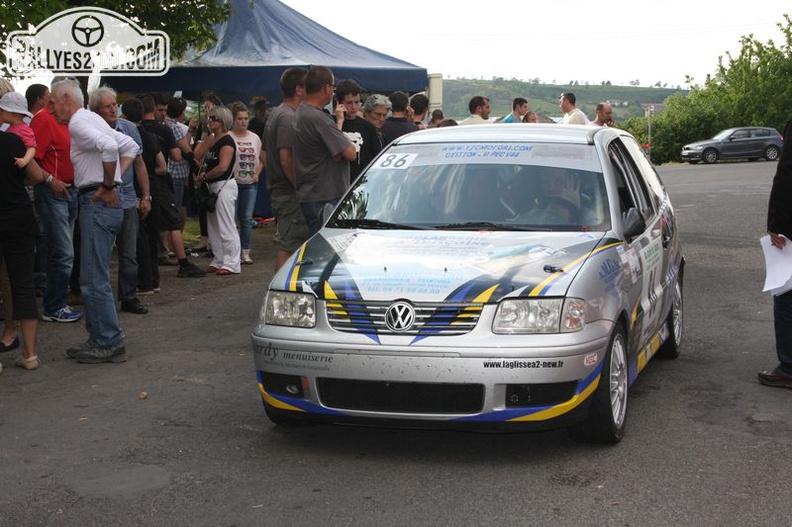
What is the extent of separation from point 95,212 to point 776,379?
4776 millimetres

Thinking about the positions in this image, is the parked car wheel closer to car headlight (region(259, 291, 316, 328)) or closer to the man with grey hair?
the man with grey hair

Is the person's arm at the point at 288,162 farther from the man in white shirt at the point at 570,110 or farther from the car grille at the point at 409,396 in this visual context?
the man in white shirt at the point at 570,110

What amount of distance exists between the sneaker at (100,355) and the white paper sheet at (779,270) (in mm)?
4587

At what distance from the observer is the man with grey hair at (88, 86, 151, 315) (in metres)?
9.77

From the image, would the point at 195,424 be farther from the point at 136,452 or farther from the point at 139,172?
the point at 139,172

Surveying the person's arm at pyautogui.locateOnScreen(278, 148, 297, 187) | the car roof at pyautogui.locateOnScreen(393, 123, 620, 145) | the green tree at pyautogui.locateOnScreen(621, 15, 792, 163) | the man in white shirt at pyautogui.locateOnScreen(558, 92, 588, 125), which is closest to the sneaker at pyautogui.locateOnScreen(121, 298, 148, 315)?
the person's arm at pyautogui.locateOnScreen(278, 148, 297, 187)

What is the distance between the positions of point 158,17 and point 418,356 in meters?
12.3

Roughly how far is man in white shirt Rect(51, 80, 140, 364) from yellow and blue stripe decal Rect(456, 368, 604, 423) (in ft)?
12.3

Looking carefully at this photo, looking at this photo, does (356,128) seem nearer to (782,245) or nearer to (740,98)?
(782,245)

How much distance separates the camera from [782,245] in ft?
24.0

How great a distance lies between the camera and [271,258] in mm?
14875

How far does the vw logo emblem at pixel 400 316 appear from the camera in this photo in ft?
A: 18.1

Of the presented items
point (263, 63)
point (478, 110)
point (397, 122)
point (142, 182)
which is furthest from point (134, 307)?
point (263, 63)

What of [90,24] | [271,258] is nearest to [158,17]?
[90,24]
